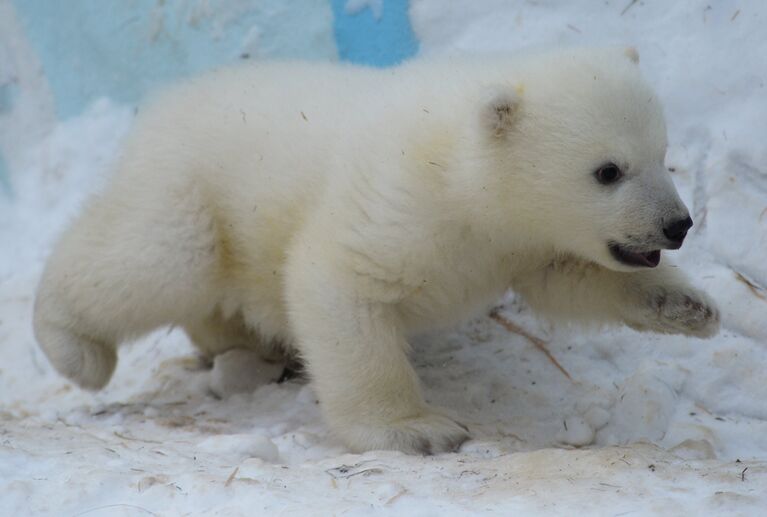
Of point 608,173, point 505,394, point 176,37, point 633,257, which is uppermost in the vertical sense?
point 176,37

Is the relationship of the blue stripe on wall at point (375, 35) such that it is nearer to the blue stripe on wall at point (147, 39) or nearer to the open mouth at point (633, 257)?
the blue stripe on wall at point (147, 39)

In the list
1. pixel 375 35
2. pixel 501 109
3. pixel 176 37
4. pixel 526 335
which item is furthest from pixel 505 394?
pixel 176 37

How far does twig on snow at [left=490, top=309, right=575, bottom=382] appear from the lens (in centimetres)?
452

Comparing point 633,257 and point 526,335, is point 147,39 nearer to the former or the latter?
point 526,335

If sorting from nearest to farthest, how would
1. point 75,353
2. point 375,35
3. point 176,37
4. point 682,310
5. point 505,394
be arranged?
point 682,310, point 505,394, point 75,353, point 375,35, point 176,37

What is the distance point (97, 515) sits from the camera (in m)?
2.86

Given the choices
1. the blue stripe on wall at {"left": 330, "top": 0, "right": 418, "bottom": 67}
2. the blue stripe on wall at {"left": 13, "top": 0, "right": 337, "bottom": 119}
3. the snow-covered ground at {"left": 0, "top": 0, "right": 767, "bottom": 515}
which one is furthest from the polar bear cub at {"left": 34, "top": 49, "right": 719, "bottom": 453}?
the blue stripe on wall at {"left": 13, "top": 0, "right": 337, "bottom": 119}

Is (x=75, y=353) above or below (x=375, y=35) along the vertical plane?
below

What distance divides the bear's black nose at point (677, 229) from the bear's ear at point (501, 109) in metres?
0.62

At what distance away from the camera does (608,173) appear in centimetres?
342

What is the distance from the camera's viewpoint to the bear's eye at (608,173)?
3.41 meters

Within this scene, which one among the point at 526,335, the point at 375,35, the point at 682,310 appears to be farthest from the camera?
the point at 375,35

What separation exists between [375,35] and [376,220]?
2296 mm

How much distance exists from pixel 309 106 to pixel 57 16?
2.90m
